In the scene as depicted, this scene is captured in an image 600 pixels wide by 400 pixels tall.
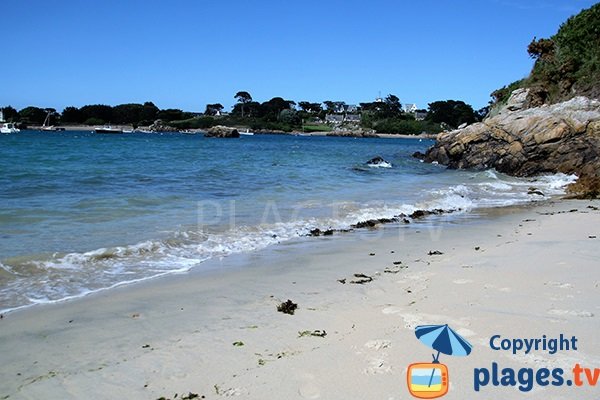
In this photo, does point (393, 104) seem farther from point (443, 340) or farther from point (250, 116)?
point (443, 340)

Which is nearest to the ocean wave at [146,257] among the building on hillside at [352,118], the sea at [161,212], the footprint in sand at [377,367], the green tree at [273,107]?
the sea at [161,212]

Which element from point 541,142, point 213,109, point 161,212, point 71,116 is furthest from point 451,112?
point 161,212

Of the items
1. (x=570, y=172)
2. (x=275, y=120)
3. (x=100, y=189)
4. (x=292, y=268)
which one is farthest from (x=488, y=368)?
(x=275, y=120)

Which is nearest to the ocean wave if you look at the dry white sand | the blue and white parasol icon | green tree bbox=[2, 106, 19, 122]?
the dry white sand

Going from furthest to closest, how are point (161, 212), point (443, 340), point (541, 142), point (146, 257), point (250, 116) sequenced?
point (250, 116) < point (541, 142) < point (161, 212) < point (146, 257) < point (443, 340)

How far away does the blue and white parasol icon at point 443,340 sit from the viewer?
3.37m

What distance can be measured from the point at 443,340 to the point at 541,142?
74.8ft

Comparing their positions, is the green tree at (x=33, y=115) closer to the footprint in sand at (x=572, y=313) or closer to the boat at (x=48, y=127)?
the boat at (x=48, y=127)

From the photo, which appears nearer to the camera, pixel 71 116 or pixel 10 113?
pixel 10 113

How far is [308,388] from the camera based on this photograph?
118 inches

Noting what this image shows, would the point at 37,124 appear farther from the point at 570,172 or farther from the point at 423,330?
the point at 423,330

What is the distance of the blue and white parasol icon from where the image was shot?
337cm

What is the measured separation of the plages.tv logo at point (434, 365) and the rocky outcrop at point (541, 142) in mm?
19922

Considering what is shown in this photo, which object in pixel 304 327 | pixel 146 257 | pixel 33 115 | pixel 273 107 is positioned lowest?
pixel 146 257
